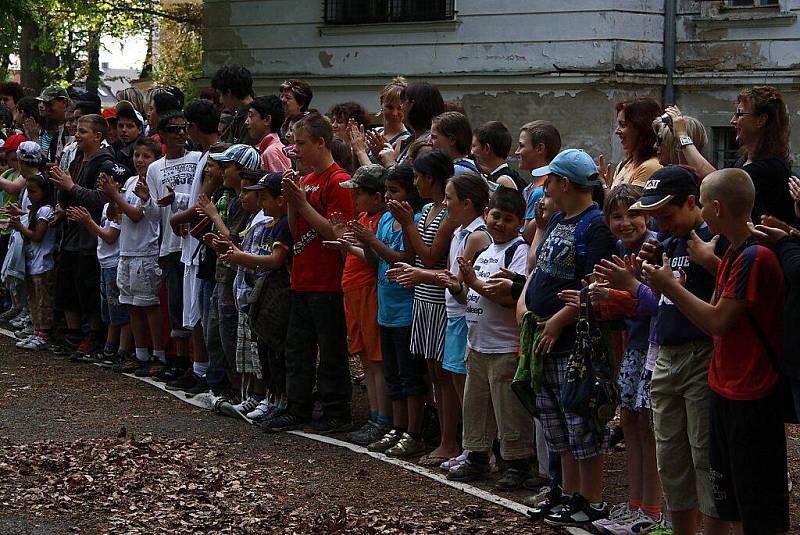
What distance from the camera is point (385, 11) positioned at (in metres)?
20.7

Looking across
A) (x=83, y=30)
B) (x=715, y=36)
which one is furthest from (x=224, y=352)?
(x=83, y=30)

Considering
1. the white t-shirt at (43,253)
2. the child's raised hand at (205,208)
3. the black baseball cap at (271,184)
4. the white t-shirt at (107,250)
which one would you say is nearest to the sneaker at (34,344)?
the white t-shirt at (43,253)

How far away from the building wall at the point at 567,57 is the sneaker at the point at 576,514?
12.2 metres

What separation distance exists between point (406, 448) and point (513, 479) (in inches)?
41.0

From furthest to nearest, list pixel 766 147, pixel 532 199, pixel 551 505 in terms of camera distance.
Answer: pixel 532 199 → pixel 766 147 → pixel 551 505

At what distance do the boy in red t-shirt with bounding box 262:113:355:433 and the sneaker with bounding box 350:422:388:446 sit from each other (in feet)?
1.05

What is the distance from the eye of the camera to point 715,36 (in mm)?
18297

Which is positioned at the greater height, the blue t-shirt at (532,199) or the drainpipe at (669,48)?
the drainpipe at (669,48)

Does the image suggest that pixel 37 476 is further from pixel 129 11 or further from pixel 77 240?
pixel 129 11

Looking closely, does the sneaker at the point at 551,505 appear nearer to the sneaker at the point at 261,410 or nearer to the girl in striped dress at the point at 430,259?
the girl in striped dress at the point at 430,259

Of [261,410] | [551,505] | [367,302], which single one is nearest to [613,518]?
[551,505]

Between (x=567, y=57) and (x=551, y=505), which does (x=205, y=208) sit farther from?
(x=567, y=57)

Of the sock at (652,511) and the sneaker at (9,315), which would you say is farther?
the sneaker at (9,315)

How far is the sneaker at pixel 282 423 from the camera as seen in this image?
928 cm
